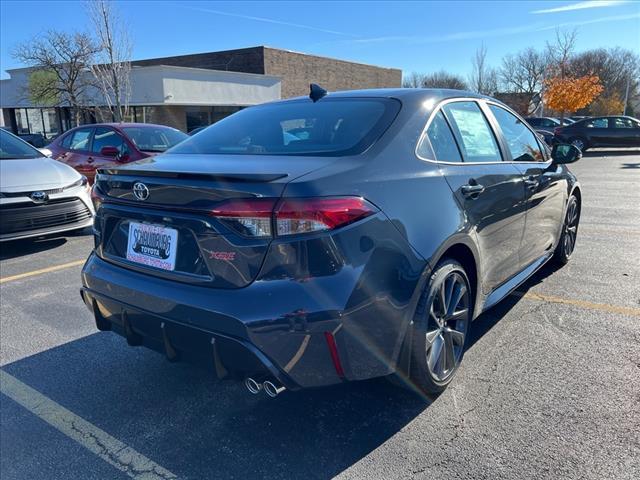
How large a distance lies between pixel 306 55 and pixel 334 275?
3863cm

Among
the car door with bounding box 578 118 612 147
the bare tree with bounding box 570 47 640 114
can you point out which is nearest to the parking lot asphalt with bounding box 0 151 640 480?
the car door with bounding box 578 118 612 147

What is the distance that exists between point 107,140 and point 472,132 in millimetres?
7019

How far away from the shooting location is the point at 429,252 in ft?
8.16

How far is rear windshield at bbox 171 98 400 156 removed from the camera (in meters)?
2.63

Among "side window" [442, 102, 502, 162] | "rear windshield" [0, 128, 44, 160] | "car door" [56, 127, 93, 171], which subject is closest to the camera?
"side window" [442, 102, 502, 162]

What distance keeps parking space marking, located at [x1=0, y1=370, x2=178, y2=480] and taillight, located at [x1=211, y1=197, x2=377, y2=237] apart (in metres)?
1.18

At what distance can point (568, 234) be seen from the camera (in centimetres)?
510

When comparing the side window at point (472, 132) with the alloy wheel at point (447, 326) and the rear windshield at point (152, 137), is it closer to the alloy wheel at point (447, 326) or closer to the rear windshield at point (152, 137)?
the alloy wheel at point (447, 326)

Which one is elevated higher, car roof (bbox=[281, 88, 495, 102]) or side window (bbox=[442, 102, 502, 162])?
car roof (bbox=[281, 88, 495, 102])

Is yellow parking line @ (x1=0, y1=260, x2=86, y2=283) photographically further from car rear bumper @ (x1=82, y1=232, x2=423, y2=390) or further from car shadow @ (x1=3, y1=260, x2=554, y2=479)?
car rear bumper @ (x1=82, y1=232, x2=423, y2=390)

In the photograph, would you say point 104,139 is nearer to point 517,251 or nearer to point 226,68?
point 517,251

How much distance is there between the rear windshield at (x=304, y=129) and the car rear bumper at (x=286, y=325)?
29.4 inches

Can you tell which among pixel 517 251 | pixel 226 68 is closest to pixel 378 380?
pixel 517 251

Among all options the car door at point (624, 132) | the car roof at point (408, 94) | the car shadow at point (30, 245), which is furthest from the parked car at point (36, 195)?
the car door at point (624, 132)
